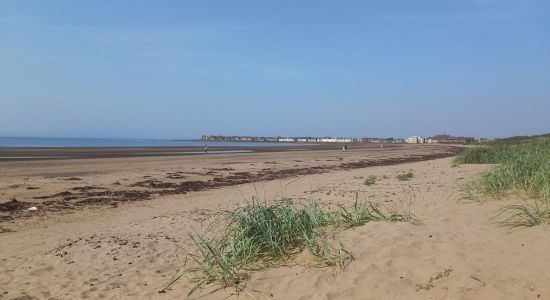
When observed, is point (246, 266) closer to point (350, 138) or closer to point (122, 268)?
point (122, 268)

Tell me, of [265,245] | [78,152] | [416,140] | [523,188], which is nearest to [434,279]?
[265,245]

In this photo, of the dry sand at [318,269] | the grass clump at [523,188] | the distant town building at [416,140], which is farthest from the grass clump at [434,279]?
the distant town building at [416,140]

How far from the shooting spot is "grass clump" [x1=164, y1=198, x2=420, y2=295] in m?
5.00

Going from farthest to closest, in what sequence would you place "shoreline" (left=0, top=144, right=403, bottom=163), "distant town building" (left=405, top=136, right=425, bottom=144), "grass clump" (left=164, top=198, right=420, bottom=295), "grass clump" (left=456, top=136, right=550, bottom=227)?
"distant town building" (left=405, top=136, right=425, bottom=144)
"shoreline" (left=0, top=144, right=403, bottom=163)
"grass clump" (left=456, top=136, right=550, bottom=227)
"grass clump" (left=164, top=198, right=420, bottom=295)

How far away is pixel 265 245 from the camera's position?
5641 mm

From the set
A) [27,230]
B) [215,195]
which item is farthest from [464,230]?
[215,195]

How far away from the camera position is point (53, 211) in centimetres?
1084

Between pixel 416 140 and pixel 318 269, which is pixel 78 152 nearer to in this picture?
pixel 318 269

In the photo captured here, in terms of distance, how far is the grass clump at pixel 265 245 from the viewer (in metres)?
5.00

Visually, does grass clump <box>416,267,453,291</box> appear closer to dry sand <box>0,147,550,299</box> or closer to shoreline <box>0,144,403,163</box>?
dry sand <box>0,147,550,299</box>

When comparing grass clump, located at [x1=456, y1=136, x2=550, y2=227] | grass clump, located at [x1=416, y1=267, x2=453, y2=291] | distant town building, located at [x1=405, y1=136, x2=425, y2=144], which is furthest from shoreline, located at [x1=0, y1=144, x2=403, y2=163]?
distant town building, located at [x1=405, y1=136, x2=425, y2=144]

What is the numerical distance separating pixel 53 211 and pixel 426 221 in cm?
887

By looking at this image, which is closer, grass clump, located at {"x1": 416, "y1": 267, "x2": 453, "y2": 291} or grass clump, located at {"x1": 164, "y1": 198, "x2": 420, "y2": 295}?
grass clump, located at {"x1": 416, "y1": 267, "x2": 453, "y2": 291}

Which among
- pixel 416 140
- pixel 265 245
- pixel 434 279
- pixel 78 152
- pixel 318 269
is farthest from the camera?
pixel 416 140
